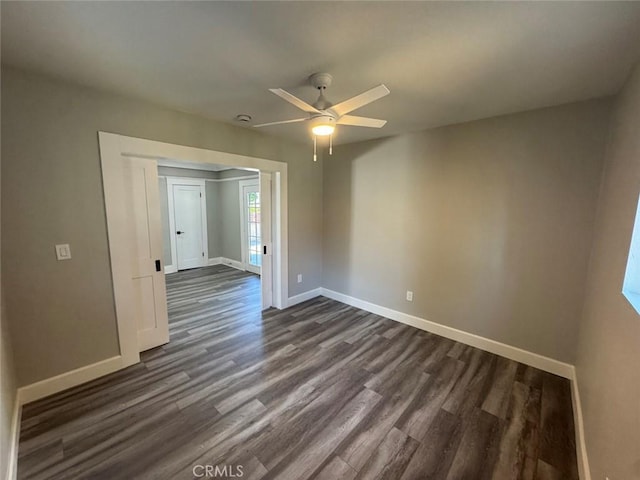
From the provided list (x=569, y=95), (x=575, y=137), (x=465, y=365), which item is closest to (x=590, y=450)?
(x=465, y=365)

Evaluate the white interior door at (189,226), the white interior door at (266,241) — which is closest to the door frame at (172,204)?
the white interior door at (189,226)

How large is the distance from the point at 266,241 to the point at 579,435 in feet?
11.5

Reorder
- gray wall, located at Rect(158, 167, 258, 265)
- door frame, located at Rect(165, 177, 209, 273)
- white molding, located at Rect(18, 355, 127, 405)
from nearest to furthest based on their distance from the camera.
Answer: white molding, located at Rect(18, 355, 127, 405) < door frame, located at Rect(165, 177, 209, 273) < gray wall, located at Rect(158, 167, 258, 265)

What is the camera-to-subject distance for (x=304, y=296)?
436 cm

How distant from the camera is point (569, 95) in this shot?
217cm

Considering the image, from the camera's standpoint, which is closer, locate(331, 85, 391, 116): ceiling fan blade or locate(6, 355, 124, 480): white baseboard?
locate(331, 85, 391, 116): ceiling fan blade

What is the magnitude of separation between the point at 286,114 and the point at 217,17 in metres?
1.36

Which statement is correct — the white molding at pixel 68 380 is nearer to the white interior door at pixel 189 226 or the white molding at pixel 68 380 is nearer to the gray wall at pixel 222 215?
the gray wall at pixel 222 215

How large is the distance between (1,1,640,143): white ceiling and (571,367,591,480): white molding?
2.36m

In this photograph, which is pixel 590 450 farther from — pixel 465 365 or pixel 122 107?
pixel 122 107

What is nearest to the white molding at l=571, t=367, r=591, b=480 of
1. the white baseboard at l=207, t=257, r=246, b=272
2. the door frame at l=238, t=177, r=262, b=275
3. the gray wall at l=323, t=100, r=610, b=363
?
the gray wall at l=323, t=100, r=610, b=363

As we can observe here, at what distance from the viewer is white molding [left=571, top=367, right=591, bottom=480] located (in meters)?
1.54

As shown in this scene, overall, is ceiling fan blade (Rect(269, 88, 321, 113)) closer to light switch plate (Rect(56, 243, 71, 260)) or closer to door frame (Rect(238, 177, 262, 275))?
light switch plate (Rect(56, 243, 71, 260))

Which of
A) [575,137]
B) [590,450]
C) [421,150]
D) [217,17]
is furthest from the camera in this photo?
[421,150]
